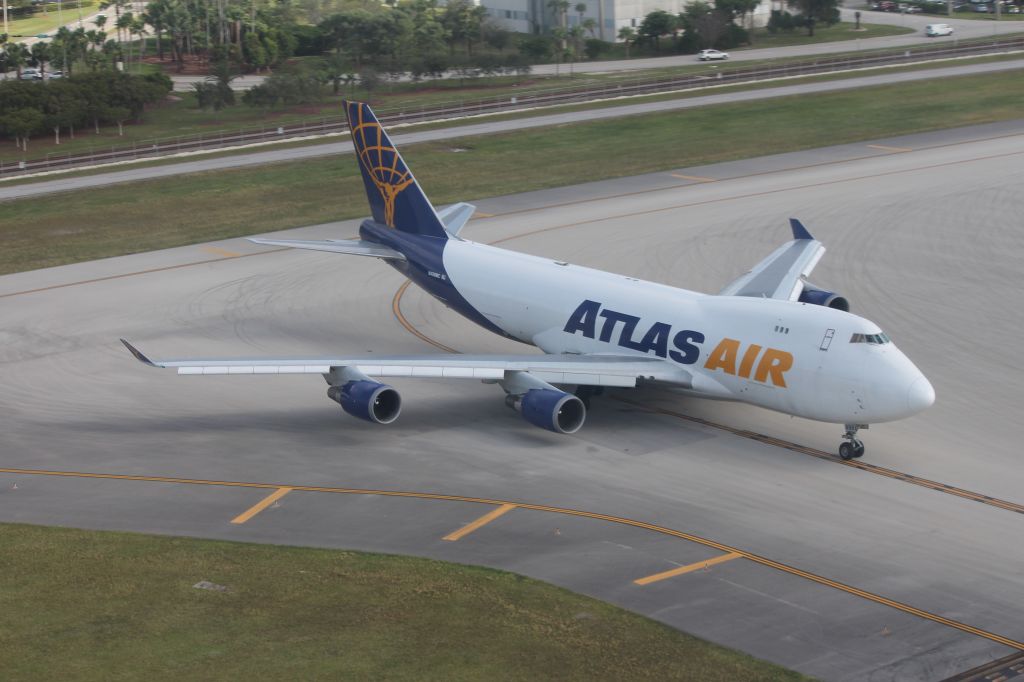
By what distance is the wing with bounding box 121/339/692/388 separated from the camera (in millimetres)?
A: 40938

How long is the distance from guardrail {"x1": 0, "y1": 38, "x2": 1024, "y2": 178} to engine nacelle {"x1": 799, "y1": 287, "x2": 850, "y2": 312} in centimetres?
6861

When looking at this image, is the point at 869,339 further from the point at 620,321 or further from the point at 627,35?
the point at 627,35

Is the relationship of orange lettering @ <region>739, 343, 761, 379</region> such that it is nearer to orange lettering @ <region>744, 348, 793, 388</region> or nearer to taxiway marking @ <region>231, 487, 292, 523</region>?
orange lettering @ <region>744, 348, 793, 388</region>

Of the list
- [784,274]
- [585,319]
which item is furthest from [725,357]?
[784,274]

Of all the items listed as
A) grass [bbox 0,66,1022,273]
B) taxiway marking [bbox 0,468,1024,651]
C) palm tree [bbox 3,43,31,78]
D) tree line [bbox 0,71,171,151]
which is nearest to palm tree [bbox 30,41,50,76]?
palm tree [bbox 3,43,31,78]

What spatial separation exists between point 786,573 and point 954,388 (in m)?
16.8

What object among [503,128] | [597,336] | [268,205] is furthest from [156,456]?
[503,128]

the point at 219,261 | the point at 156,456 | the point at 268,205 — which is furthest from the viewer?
the point at 268,205

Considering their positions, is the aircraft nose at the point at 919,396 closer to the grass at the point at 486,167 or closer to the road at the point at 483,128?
the grass at the point at 486,167

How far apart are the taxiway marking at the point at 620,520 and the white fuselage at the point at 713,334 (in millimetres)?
7300

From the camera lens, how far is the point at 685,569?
3191 cm

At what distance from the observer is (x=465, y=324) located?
5609cm

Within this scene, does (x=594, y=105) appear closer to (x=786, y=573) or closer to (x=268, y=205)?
(x=268, y=205)

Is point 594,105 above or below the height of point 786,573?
above
